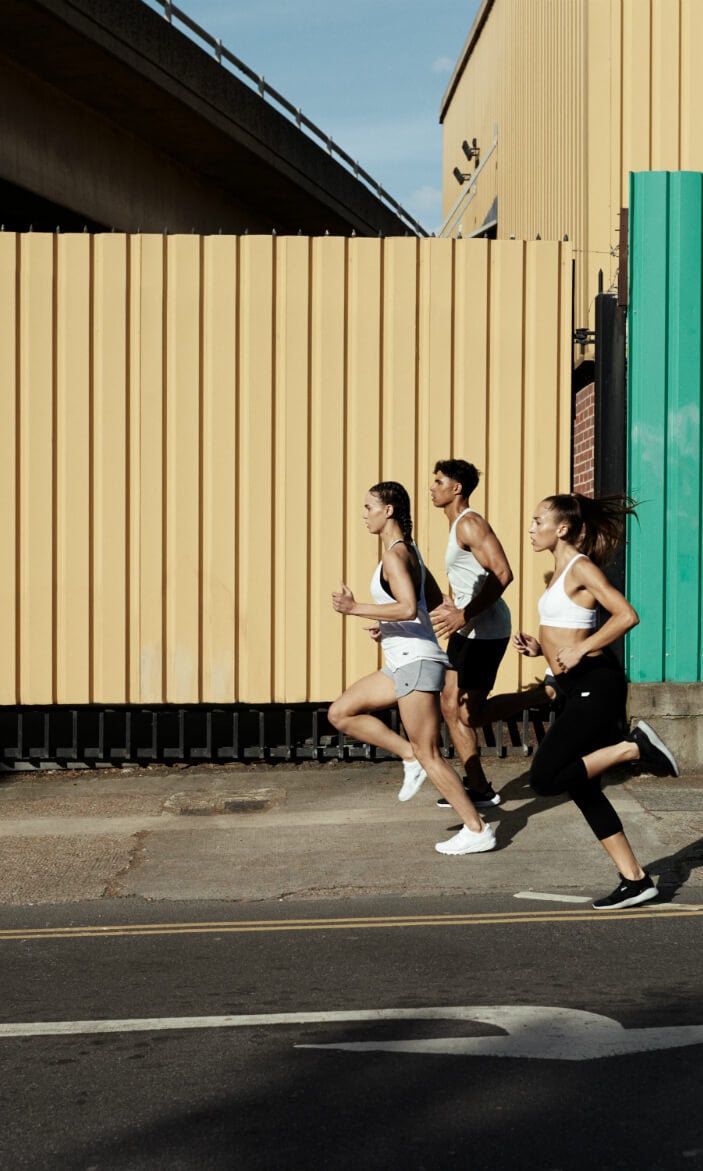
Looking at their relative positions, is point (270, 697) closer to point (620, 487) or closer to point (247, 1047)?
point (620, 487)

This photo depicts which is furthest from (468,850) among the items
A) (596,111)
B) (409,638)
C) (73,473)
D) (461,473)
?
(596,111)

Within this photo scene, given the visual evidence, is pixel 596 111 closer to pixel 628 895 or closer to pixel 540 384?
pixel 540 384

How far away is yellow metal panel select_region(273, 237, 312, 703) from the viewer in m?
10.1

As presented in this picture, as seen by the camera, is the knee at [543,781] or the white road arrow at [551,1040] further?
the knee at [543,781]

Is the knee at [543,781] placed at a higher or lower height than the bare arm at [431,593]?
lower

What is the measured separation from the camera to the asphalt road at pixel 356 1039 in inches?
152

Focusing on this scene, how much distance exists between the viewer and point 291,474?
33.3 ft

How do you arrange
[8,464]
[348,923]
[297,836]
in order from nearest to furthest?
[348,923]
[297,836]
[8,464]

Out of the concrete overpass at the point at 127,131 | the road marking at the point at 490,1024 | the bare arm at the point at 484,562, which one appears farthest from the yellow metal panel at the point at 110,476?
the concrete overpass at the point at 127,131

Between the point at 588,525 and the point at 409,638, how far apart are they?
1.33m

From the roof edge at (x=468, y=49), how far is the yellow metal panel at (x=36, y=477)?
11927mm

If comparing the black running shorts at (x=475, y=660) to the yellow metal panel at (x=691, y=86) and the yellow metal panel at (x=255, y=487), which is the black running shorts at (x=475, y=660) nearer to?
the yellow metal panel at (x=255, y=487)

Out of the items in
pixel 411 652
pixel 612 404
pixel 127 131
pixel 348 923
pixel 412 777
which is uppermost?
pixel 127 131

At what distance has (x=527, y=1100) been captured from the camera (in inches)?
161
